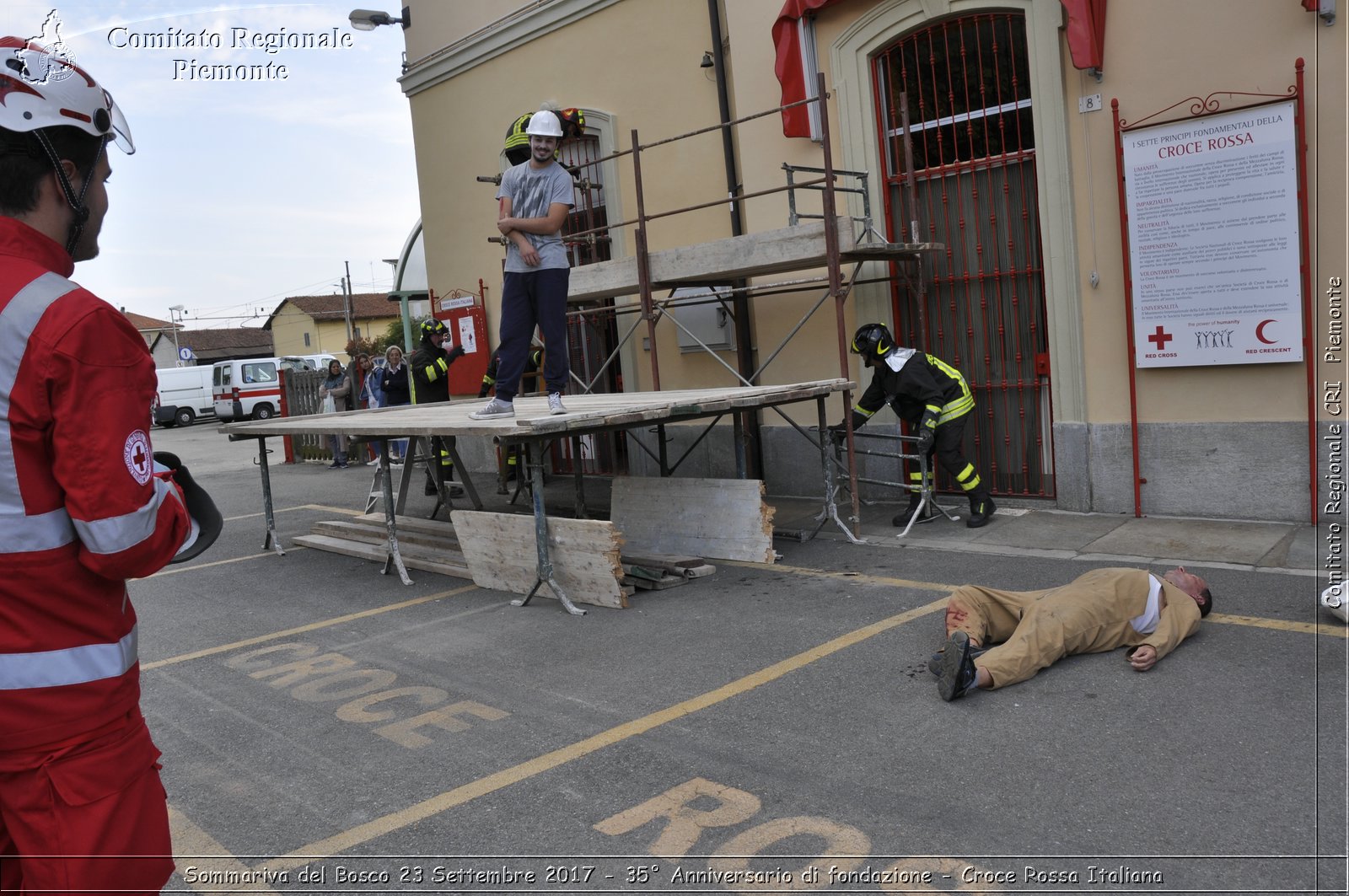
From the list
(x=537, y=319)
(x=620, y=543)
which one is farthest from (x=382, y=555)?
(x=620, y=543)

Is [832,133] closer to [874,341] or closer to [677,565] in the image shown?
[874,341]

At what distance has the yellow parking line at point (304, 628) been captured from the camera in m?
6.29

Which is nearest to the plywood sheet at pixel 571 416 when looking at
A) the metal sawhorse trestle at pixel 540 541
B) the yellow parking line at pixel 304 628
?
the metal sawhorse trestle at pixel 540 541

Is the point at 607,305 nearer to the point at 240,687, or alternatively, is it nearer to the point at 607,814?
the point at 240,687

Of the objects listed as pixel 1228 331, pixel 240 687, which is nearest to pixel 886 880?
pixel 240 687

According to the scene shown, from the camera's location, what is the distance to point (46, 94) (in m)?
2.09

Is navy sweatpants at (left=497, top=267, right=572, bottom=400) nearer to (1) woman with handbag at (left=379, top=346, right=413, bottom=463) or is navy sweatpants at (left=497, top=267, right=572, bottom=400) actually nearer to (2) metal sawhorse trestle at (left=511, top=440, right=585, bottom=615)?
(2) metal sawhorse trestle at (left=511, top=440, right=585, bottom=615)

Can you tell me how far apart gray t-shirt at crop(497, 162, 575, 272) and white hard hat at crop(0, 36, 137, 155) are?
178 inches

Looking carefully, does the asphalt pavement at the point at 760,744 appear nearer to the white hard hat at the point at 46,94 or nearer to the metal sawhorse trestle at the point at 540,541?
the metal sawhorse trestle at the point at 540,541

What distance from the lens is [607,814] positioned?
3.70m

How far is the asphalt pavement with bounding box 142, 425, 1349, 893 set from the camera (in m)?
3.30

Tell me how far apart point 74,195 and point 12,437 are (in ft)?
1.79

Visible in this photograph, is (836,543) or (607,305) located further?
(607,305)

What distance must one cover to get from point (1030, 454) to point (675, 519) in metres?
3.16
